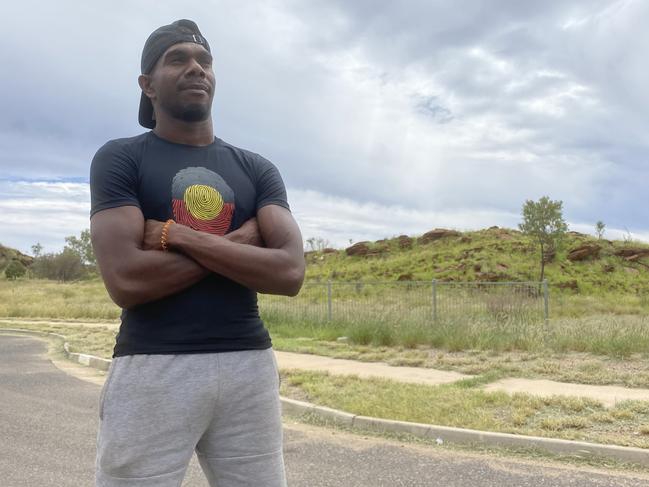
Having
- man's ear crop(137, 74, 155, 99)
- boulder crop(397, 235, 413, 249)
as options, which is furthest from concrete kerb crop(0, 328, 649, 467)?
boulder crop(397, 235, 413, 249)

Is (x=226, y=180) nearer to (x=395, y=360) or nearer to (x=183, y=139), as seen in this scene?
(x=183, y=139)

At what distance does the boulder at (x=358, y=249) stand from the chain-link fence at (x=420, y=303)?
2743cm

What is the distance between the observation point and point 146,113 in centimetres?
225

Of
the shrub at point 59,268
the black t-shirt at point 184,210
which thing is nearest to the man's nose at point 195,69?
the black t-shirt at point 184,210

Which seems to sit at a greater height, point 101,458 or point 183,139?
point 183,139

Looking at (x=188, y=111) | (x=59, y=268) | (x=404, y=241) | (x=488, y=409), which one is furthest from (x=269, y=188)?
(x=59, y=268)

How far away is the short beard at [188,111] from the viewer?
2.05 metres

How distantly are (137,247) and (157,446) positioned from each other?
599mm

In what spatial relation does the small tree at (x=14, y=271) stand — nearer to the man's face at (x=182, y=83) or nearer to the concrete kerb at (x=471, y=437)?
the concrete kerb at (x=471, y=437)

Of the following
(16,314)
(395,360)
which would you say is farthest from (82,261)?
(395,360)

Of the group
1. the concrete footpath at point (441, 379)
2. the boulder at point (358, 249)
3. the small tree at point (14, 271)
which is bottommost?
the concrete footpath at point (441, 379)

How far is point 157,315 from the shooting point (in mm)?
1877

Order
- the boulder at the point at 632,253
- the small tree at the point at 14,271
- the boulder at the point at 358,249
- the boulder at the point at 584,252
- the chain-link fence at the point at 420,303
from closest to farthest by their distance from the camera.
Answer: the chain-link fence at the point at 420,303
the boulder at the point at 584,252
the boulder at the point at 632,253
the boulder at the point at 358,249
the small tree at the point at 14,271

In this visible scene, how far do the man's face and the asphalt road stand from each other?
3356 mm
